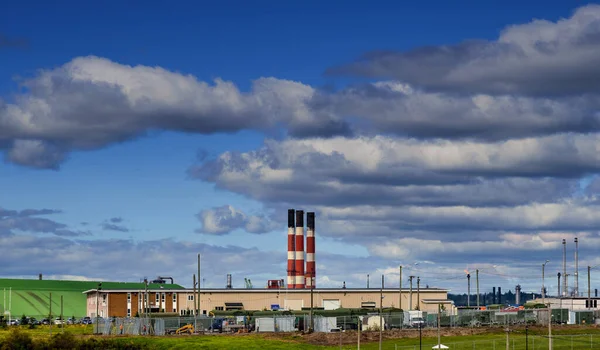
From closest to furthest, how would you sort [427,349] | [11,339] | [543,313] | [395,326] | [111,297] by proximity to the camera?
[427,349]
[11,339]
[395,326]
[543,313]
[111,297]

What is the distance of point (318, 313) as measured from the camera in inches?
6024

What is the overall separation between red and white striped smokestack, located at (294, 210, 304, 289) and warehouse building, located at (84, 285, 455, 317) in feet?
20.9

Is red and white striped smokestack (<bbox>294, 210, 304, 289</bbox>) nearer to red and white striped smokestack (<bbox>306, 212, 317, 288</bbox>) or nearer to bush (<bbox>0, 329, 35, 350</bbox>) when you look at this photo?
red and white striped smokestack (<bbox>306, 212, 317, 288</bbox>)

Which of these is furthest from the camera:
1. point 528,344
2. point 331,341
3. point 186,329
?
point 186,329

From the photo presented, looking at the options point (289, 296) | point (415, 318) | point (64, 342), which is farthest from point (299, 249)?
point (64, 342)

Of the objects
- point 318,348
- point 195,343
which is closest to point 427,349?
point 318,348

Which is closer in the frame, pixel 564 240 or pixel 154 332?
pixel 154 332

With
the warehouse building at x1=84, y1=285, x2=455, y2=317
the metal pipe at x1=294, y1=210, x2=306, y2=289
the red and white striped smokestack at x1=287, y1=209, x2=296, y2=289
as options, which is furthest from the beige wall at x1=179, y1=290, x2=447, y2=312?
the red and white striped smokestack at x1=287, y1=209, x2=296, y2=289

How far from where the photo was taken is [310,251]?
7667 inches

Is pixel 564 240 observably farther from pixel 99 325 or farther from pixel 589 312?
pixel 99 325

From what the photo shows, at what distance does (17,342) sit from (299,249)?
80.9m

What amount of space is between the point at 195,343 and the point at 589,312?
8089 cm

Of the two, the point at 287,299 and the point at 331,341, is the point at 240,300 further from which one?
the point at 331,341

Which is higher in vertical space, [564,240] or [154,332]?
[564,240]
